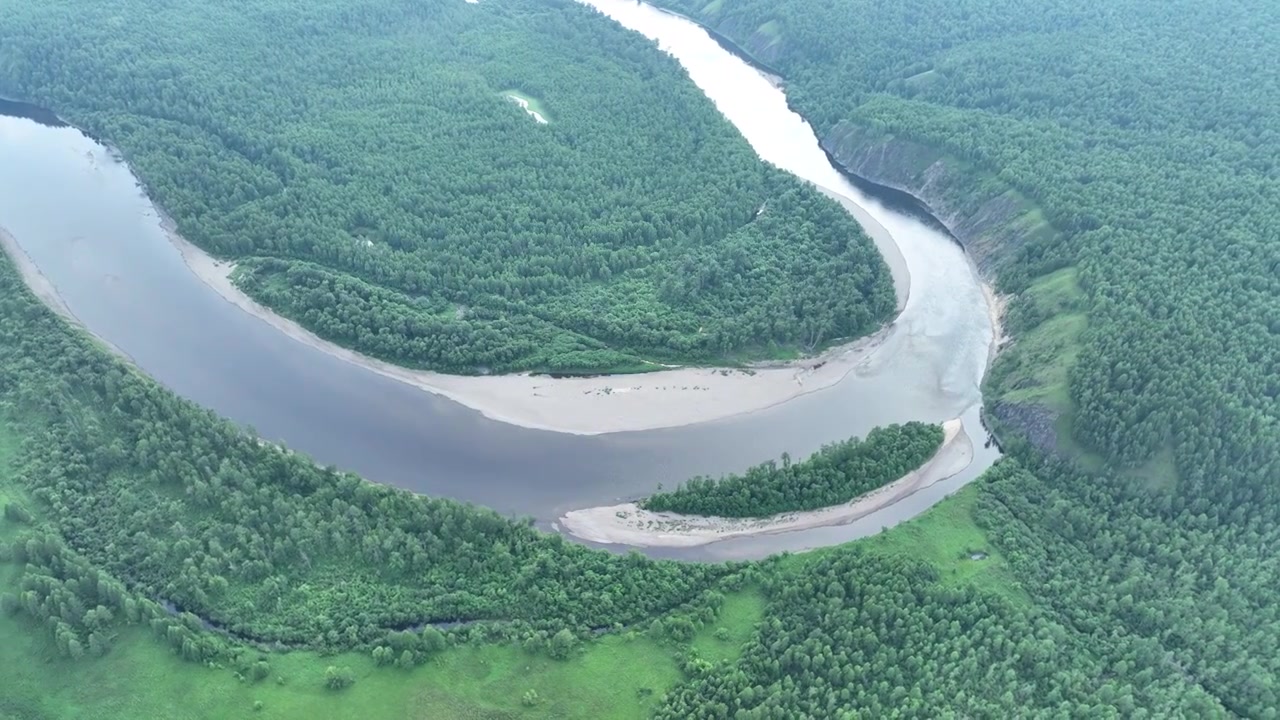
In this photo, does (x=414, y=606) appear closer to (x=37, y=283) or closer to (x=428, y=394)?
(x=428, y=394)

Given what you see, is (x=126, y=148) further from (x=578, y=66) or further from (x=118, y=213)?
(x=578, y=66)

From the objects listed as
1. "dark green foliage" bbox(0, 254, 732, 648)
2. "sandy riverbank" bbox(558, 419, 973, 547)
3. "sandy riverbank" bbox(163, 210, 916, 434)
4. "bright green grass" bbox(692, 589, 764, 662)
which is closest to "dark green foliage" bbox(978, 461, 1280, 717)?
"sandy riverbank" bbox(558, 419, 973, 547)

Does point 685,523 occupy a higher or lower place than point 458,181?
lower

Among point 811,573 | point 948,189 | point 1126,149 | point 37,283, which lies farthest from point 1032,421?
point 37,283

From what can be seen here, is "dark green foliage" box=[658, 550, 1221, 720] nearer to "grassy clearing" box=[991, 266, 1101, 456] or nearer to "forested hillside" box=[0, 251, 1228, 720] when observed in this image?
"forested hillside" box=[0, 251, 1228, 720]

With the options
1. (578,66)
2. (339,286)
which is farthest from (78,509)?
A: (578,66)

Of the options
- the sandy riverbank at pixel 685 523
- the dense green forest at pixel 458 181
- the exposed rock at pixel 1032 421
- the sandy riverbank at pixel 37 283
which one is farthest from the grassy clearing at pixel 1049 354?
the sandy riverbank at pixel 37 283
